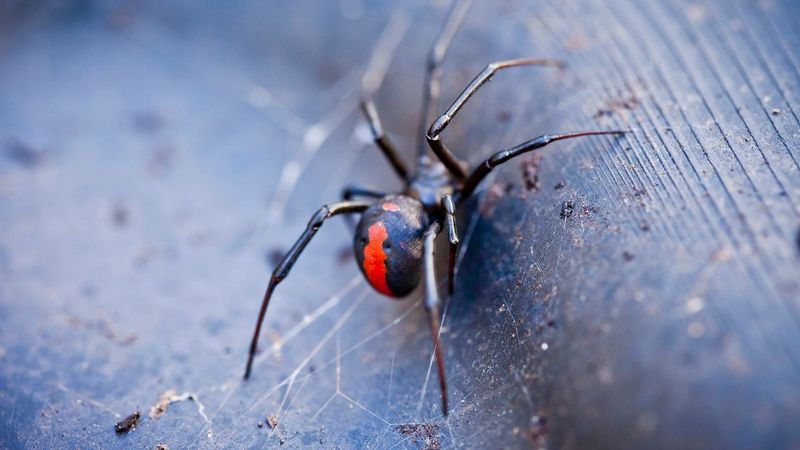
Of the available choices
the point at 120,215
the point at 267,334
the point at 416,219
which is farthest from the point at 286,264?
the point at 120,215

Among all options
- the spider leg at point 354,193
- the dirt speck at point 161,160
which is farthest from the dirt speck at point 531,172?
the dirt speck at point 161,160

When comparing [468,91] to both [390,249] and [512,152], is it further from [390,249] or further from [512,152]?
[390,249]

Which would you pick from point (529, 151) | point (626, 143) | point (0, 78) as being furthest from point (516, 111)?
point (0, 78)

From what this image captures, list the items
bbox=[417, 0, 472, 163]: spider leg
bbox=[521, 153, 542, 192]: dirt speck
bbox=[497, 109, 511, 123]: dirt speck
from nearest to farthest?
1. bbox=[521, 153, 542, 192]: dirt speck
2. bbox=[497, 109, 511, 123]: dirt speck
3. bbox=[417, 0, 472, 163]: spider leg

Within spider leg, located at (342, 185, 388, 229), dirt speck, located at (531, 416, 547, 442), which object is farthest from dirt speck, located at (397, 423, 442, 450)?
spider leg, located at (342, 185, 388, 229)

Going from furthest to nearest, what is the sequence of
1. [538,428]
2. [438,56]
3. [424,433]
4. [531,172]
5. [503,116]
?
[438,56] → [503,116] → [531,172] → [424,433] → [538,428]

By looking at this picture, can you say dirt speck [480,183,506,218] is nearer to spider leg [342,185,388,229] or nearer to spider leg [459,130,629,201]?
spider leg [459,130,629,201]

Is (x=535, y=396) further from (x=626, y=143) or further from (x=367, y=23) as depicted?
(x=367, y=23)
